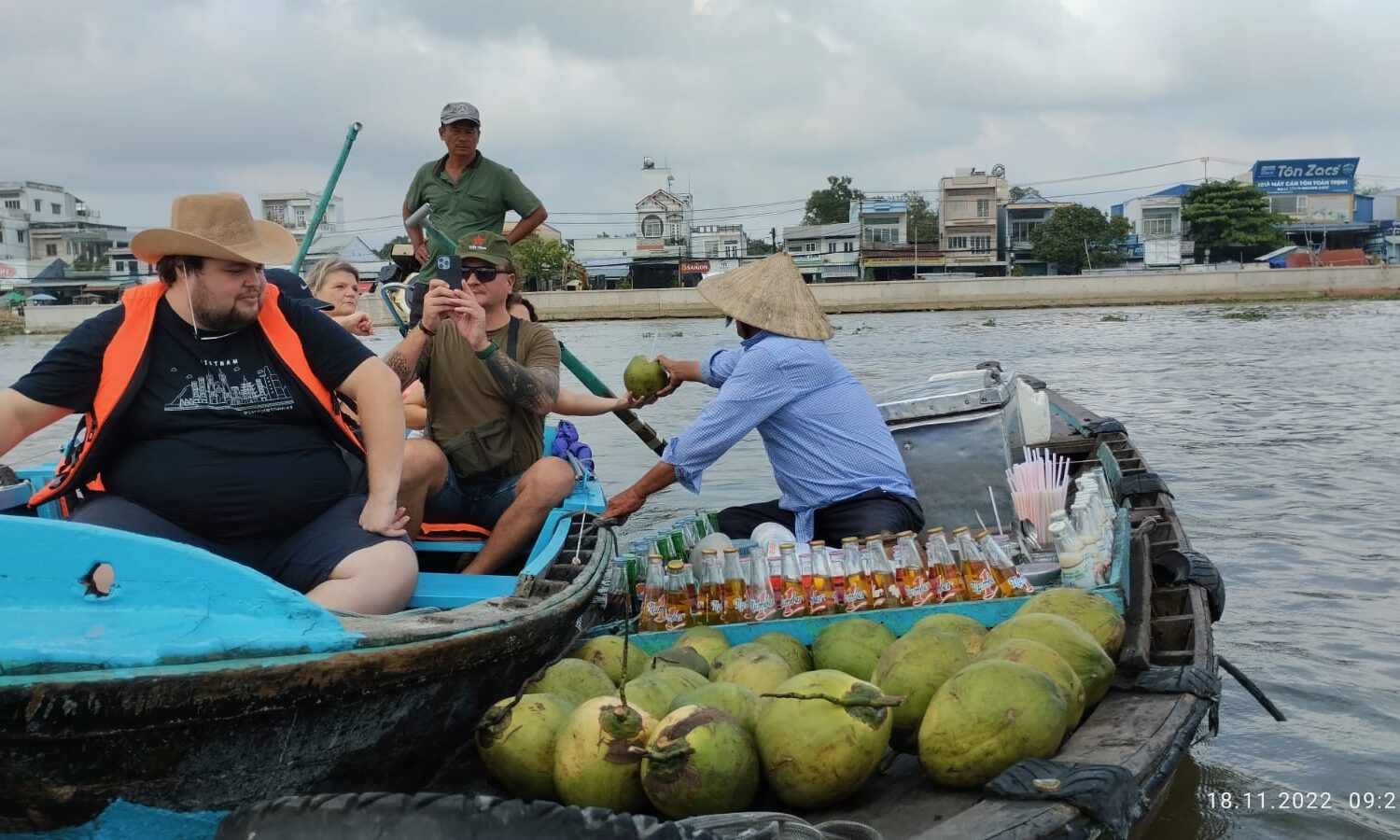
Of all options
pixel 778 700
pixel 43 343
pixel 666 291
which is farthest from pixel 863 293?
pixel 778 700

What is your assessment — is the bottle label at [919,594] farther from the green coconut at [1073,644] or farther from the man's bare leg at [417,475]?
the man's bare leg at [417,475]

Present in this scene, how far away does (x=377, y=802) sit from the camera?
257cm

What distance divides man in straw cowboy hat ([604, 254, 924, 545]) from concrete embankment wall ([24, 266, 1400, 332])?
127ft

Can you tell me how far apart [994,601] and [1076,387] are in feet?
45.7

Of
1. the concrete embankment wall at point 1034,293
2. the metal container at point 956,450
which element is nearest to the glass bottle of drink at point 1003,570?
the metal container at point 956,450

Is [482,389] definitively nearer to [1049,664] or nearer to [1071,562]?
[1071,562]

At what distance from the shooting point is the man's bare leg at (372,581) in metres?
3.36

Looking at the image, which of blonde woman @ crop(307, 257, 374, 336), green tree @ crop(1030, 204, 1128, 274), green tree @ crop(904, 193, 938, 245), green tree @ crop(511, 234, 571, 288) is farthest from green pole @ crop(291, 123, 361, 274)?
green tree @ crop(904, 193, 938, 245)

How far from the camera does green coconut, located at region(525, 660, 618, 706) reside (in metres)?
3.28

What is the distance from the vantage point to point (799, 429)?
16.3 feet

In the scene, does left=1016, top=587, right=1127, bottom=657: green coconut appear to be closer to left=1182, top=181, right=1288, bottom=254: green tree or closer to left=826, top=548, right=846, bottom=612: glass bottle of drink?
left=826, top=548, right=846, bottom=612: glass bottle of drink

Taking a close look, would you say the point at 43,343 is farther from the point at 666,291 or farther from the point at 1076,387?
the point at 1076,387

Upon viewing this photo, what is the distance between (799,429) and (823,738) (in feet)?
7.44

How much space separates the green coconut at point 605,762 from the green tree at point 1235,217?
6589cm
